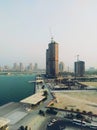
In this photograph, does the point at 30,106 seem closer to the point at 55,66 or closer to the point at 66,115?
the point at 66,115

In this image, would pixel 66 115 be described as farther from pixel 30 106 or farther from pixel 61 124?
pixel 30 106

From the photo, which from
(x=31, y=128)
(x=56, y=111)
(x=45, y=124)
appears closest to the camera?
(x=31, y=128)

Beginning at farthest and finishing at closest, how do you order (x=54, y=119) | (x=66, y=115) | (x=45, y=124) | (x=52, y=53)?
1. (x=52, y=53)
2. (x=66, y=115)
3. (x=54, y=119)
4. (x=45, y=124)

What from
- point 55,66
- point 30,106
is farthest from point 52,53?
point 30,106

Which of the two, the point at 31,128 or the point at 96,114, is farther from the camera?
the point at 96,114

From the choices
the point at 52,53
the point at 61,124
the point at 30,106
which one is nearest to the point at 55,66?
the point at 52,53

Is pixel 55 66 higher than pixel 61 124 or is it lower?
higher

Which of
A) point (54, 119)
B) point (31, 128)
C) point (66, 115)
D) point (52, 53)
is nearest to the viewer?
point (31, 128)

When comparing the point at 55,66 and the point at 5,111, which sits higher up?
the point at 55,66

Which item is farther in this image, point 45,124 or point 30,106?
point 30,106
